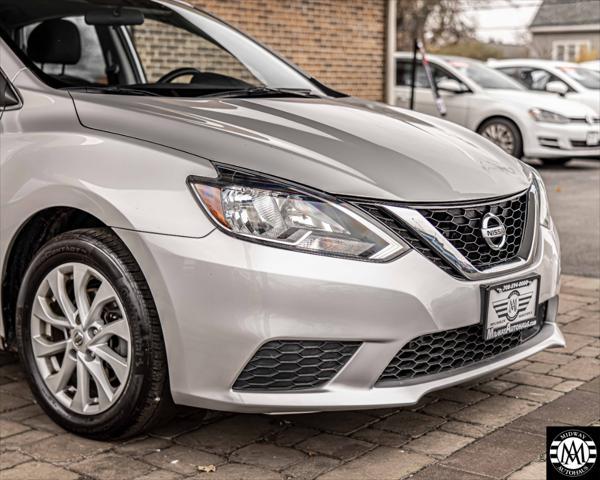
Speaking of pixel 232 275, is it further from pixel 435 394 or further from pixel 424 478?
pixel 435 394

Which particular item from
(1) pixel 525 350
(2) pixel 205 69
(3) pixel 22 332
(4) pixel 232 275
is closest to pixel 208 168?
(4) pixel 232 275

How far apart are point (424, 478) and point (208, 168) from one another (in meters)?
1.20

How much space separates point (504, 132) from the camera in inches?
542

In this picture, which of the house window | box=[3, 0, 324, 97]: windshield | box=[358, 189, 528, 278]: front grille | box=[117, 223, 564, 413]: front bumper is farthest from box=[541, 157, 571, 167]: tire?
the house window

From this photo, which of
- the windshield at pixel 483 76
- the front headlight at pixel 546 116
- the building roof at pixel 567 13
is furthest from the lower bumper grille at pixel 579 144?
the building roof at pixel 567 13

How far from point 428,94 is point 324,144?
1126 centimetres

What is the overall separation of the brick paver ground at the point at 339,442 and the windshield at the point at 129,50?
1.36 meters

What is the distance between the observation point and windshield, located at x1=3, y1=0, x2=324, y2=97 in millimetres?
4383

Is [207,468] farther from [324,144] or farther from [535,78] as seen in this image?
[535,78]

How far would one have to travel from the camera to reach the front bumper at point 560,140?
520 inches

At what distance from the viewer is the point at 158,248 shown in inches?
128

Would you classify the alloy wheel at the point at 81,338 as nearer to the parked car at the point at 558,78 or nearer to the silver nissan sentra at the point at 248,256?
the silver nissan sentra at the point at 248,256

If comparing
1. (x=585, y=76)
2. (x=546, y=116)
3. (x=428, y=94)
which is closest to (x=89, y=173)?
(x=546, y=116)

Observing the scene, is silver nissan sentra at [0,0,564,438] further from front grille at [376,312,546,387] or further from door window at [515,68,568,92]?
door window at [515,68,568,92]
